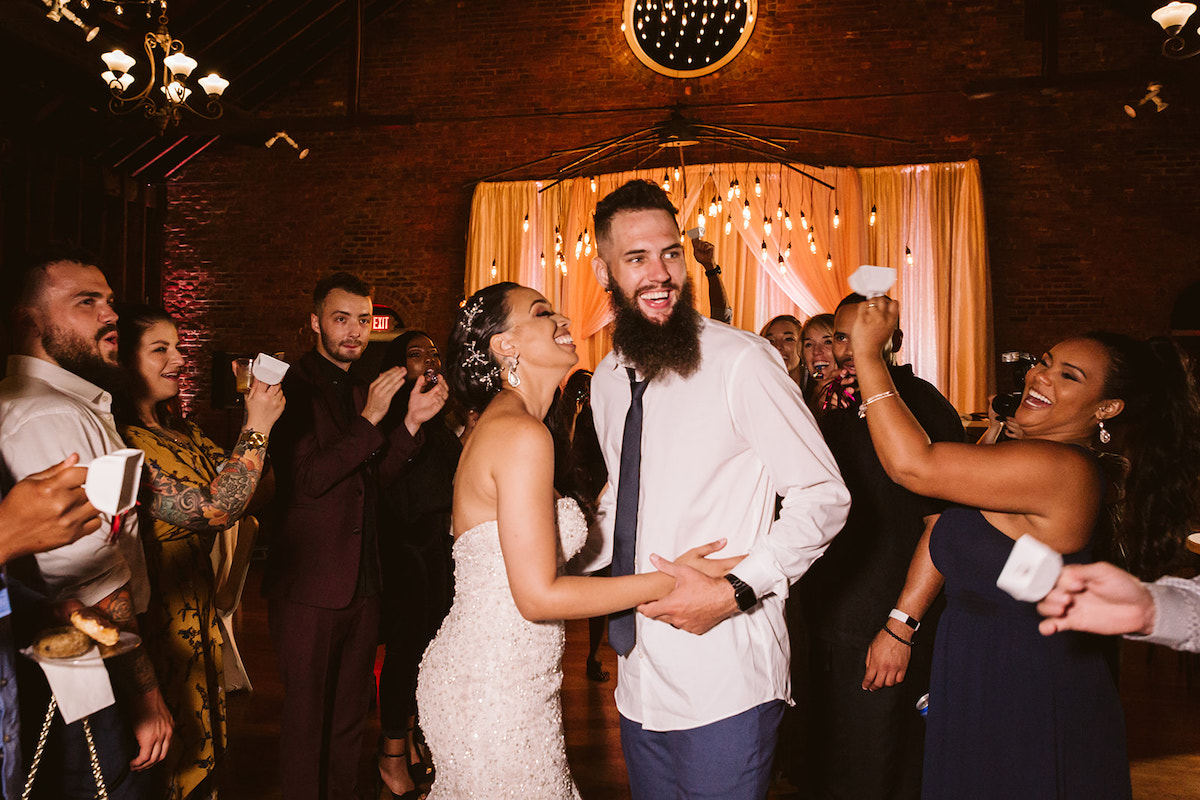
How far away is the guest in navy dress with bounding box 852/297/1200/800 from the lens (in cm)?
183

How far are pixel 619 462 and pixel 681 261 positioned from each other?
545mm

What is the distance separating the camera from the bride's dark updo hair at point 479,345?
2113mm

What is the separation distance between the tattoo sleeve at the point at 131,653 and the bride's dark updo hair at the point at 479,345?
0.95 meters

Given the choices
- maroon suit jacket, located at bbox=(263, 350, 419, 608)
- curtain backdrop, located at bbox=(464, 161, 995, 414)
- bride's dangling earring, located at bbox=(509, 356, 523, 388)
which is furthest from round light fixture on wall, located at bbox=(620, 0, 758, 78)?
bride's dangling earring, located at bbox=(509, 356, 523, 388)

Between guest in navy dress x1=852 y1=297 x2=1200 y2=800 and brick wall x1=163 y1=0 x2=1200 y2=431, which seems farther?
brick wall x1=163 y1=0 x2=1200 y2=431

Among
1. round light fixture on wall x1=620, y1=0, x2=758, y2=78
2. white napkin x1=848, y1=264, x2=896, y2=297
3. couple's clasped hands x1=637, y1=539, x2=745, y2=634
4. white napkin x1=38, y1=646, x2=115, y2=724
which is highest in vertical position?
round light fixture on wall x1=620, y1=0, x2=758, y2=78

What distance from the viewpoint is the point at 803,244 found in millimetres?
8867

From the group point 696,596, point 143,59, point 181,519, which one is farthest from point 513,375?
point 143,59

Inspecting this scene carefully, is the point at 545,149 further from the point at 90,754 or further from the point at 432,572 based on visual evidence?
the point at 90,754

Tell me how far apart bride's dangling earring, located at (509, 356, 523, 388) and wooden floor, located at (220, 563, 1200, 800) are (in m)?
2.09

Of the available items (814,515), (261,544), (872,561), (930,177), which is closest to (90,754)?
(814,515)

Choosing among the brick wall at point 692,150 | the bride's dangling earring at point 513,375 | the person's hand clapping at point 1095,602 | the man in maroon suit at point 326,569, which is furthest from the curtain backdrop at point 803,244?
the person's hand clapping at point 1095,602

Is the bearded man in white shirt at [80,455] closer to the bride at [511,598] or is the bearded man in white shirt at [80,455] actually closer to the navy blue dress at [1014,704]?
the bride at [511,598]

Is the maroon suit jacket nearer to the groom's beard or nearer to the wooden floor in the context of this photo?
the wooden floor
